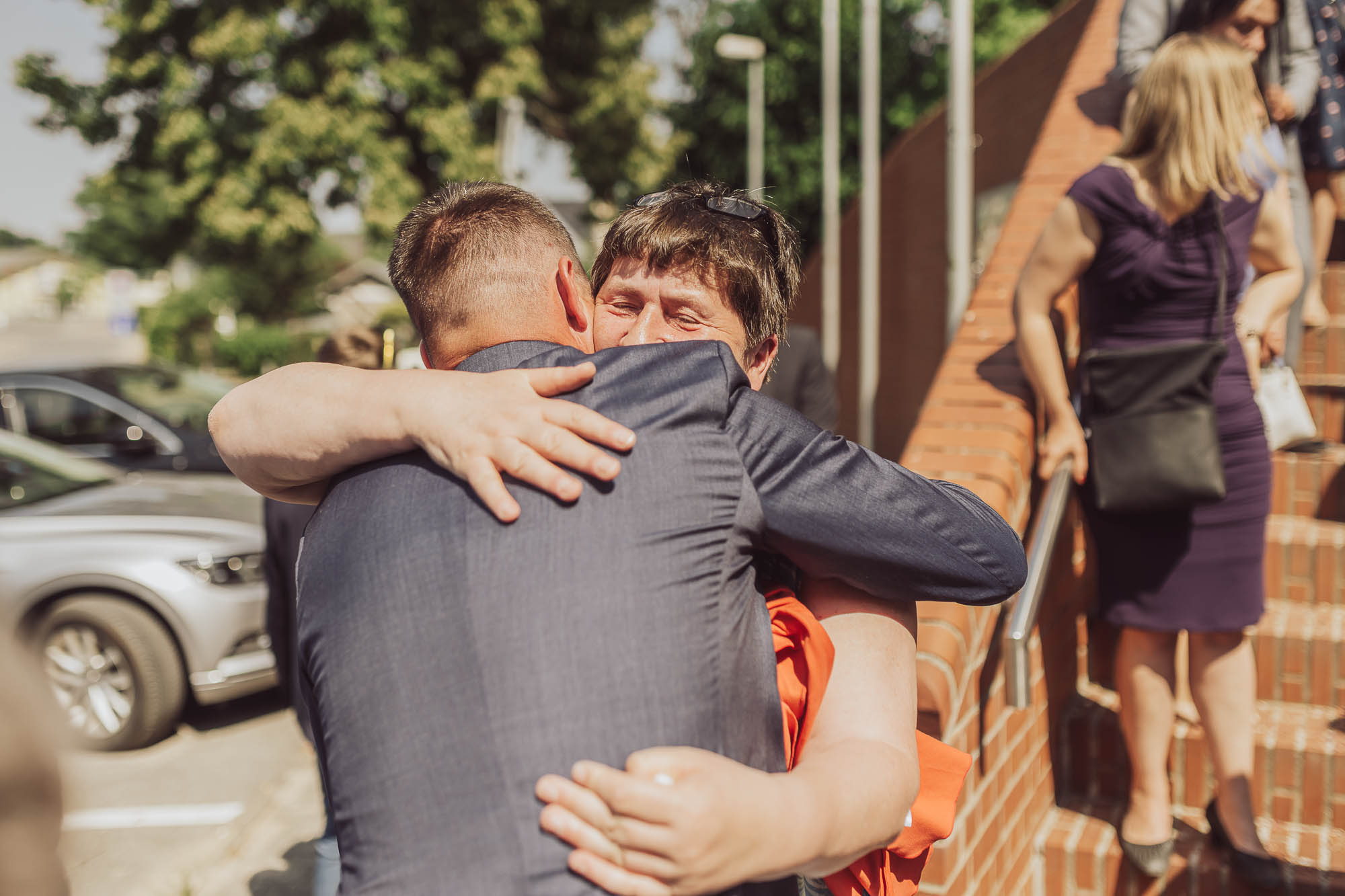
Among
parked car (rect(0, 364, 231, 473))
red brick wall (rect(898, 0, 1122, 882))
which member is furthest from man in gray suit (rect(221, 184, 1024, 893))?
parked car (rect(0, 364, 231, 473))

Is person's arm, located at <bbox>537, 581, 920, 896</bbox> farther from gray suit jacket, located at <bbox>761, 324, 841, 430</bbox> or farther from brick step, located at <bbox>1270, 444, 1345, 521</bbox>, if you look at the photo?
gray suit jacket, located at <bbox>761, 324, 841, 430</bbox>

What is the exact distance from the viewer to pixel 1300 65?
4.12m

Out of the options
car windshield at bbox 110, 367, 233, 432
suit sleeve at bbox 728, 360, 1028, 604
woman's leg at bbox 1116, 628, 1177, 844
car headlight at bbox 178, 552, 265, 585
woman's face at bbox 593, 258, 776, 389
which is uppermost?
woman's face at bbox 593, 258, 776, 389

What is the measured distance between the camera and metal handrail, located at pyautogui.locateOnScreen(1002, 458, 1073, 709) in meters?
2.28

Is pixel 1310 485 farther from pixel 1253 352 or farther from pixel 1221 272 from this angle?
pixel 1221 272

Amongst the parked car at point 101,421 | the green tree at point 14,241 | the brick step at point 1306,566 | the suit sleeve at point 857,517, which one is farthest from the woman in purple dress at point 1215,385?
the green tree at point 14,241

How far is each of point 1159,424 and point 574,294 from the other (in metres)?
1.80

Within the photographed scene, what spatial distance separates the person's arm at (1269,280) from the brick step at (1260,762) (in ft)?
3.27

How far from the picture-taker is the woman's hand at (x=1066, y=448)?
2.80 m

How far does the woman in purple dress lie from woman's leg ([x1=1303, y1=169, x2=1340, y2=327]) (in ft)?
5.09

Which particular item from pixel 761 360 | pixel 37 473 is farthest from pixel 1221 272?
pixel 37 473

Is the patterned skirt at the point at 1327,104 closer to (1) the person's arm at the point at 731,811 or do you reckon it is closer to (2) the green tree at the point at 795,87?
(1) the person's arm at the point at 731,811

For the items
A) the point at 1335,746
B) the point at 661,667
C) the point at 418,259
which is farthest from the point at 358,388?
the point at 1335,746

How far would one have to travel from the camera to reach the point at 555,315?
1.41m
